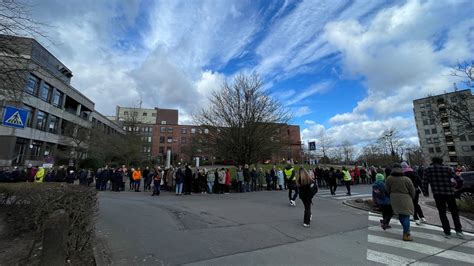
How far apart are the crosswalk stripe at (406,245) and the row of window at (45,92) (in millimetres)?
37028

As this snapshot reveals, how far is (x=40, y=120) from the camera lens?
106 ft

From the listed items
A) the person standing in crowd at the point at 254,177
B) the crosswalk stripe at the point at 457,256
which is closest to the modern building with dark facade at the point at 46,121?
the person standing in crowd at the point at 254,177

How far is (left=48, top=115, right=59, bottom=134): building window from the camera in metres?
34.4

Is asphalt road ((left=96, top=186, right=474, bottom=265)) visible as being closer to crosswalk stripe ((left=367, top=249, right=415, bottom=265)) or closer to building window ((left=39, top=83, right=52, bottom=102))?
crosswalk stripe ((left=367, top=249, right=415, bottom=265))

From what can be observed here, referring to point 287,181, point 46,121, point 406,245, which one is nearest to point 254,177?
point 287,181

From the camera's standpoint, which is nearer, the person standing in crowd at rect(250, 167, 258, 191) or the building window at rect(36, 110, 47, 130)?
the person standing in crowd at rect(250, 167, 258, 191)

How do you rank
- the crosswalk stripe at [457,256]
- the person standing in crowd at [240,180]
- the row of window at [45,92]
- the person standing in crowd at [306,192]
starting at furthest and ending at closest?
the row of window at [45,92], the person standing in crowd at [240,180], the person standing in crowd at [306,192], the crosswalk stripe at [457,256]

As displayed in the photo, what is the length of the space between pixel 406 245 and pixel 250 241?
139 inches

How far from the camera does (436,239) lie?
577 centimetres

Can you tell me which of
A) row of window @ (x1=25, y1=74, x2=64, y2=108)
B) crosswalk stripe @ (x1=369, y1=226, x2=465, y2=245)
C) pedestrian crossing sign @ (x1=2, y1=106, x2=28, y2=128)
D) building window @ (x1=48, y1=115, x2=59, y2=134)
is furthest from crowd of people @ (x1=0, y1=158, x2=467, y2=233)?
building window @ (x1=48, y1=115, x2=59, y2=134)

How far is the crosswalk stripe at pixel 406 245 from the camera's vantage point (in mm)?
4978

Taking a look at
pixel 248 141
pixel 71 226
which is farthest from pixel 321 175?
pixel 71 226

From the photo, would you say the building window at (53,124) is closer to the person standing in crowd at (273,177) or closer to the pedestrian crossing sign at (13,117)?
the person standing in crowd at (273,177)

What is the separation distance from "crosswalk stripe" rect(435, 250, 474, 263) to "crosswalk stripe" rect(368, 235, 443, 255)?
121 mm
